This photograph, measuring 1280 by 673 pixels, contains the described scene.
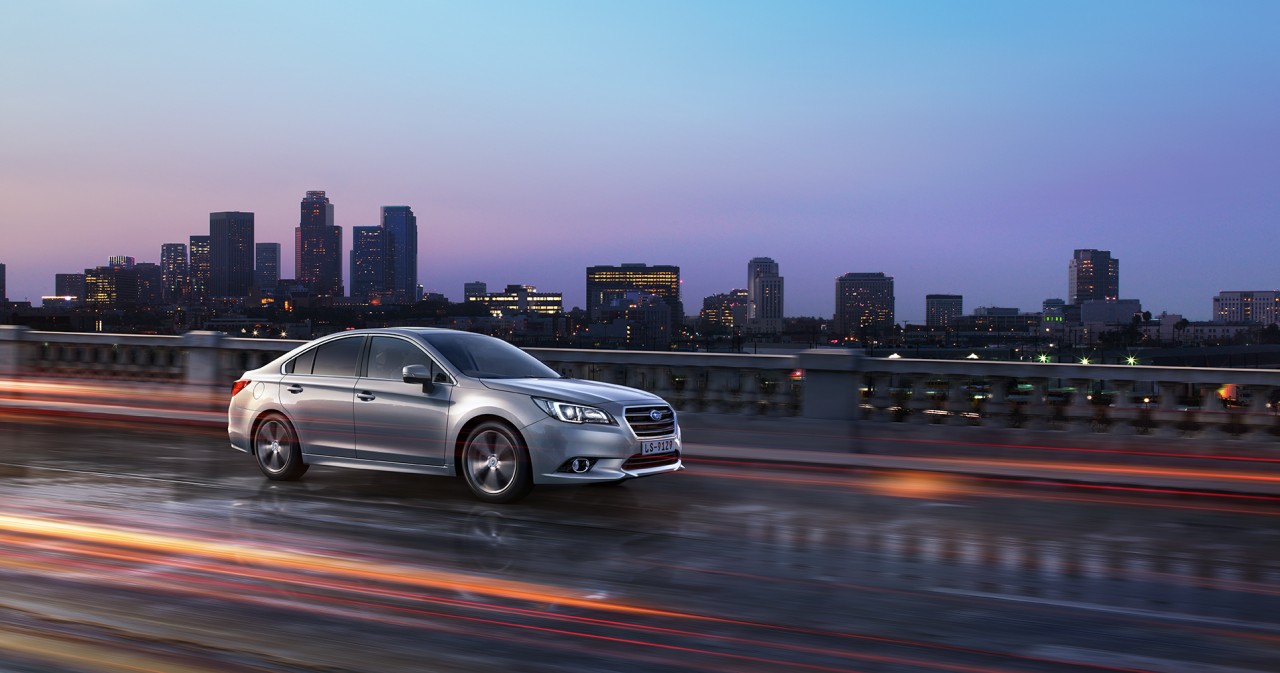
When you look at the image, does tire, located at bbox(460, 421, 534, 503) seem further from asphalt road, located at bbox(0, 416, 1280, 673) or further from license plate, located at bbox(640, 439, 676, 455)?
license plate, located at bbox(640, 439, 676, 455)

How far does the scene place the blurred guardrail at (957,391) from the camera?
14516 millimetres

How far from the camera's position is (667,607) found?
5.98m

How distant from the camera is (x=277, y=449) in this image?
10719mm

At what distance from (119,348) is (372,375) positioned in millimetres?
15453

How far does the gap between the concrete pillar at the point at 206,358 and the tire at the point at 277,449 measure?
36.2ft

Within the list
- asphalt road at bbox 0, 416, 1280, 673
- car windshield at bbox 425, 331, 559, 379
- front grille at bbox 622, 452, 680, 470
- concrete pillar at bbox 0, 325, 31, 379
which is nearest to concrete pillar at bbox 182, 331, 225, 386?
concrete pillar at bbox 0, 325, 31, 379

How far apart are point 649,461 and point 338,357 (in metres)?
3.24

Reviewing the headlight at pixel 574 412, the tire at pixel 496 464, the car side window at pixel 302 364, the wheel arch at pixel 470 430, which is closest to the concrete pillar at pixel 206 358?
the car side window at pixel 302 364

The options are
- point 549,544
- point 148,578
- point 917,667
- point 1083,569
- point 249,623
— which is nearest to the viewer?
point 917,667

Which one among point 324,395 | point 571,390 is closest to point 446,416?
point 571,390

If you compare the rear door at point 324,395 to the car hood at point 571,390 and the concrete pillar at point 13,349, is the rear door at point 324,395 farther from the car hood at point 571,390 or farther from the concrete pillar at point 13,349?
the concrete pillar at point 13,349

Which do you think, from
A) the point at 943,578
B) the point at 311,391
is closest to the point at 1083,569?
the point at 943,578

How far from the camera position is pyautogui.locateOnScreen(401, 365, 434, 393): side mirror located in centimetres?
967

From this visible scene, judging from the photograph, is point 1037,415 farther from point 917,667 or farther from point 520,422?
point 917,667
